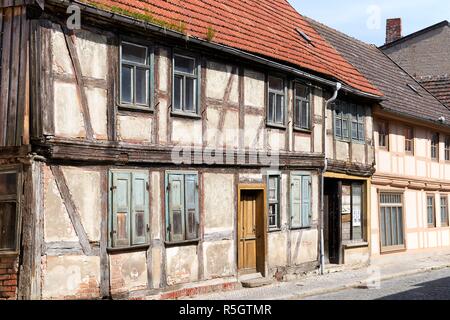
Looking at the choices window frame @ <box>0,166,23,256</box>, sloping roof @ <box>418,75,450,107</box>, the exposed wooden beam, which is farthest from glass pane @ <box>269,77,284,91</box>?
sloping roof @ <box>418,75,450,107</box>

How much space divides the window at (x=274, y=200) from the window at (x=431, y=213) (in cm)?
1122

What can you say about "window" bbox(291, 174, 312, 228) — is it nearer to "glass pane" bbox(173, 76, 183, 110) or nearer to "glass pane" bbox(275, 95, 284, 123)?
"glass pane" bbox(275, 95, 284, 123)

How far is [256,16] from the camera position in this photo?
1764cm

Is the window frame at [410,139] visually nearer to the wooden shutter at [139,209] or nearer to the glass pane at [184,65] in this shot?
the glass pane at [184,65]

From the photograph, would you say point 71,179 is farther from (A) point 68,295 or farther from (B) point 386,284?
(B) point 386,284

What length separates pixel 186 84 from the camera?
44.5 ft

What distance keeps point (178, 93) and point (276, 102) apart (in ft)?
11.8

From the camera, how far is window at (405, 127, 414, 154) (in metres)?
24.2

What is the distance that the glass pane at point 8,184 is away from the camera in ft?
34.9

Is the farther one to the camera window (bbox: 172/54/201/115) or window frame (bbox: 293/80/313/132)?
window frame (bbox: 293/80/313/132)

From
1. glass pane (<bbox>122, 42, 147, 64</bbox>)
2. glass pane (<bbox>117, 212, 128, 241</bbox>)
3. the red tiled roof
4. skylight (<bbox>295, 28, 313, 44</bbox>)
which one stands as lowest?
glass pane (<bbox>117, 212, 128, 241</bbox>)

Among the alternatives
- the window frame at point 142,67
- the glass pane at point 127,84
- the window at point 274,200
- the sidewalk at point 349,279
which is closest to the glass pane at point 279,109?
the window at point 274,200

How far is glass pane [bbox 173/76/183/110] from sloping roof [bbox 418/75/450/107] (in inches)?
801

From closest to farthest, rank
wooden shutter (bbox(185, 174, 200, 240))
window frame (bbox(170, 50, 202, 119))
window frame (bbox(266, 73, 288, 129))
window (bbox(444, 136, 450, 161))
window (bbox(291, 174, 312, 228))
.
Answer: window frame (bbox(170, 50, 202, 119)), wooden shutter (bbox(185, 174, 200, 240)), window frame (bbox(266, 73, 288, 129)), window (bbox(291, 174, 312, 228)), window (bbox(444, 136, 450, 161))
